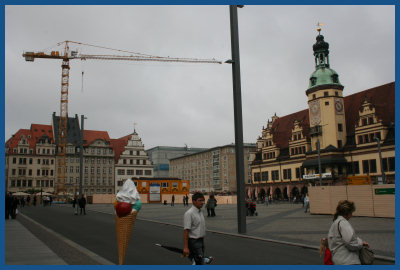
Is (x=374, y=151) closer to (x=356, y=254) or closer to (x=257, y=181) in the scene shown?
(x=257, y=181)

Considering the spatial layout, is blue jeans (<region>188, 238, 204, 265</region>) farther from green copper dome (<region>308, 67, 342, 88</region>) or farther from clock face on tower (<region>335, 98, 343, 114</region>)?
green copper dome (<region>308, 67, 342, 88</region>)

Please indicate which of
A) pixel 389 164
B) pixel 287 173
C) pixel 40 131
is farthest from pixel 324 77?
pixel 40 131

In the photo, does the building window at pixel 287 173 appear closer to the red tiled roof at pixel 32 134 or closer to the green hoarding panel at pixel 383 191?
the green hoarding panel at pixel 383 191

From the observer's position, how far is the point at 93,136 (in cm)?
10456

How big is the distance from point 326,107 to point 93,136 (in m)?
63.9

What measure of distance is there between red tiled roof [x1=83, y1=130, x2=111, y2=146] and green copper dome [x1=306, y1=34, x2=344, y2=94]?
58921 mm

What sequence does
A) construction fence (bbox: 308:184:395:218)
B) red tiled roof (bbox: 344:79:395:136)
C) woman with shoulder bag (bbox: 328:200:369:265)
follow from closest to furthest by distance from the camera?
1. woman with shoulder bag (bbox: 328:200:369:265)
2. construction fence (bbox: 308:184:395:218)
3. red tiled roof (bbox: 344:79:395:136)

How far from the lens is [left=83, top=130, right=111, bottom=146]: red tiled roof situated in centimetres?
10306

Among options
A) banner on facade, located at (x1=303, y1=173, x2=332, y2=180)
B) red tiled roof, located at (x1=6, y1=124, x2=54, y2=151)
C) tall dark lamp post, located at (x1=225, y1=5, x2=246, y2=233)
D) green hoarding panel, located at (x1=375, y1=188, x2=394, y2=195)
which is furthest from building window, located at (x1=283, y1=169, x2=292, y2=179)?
red tiled roof, located at (x1=6, y1=124, x2=54, y2=151)

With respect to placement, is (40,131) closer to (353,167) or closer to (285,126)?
(285,126)

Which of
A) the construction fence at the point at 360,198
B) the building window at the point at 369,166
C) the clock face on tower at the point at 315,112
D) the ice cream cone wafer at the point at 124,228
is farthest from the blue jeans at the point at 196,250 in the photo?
the clock face on tower at the point at 315,112

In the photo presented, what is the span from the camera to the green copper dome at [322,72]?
64.9 metres

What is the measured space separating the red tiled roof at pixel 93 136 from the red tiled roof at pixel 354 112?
46783 mm

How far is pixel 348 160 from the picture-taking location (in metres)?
61.4
